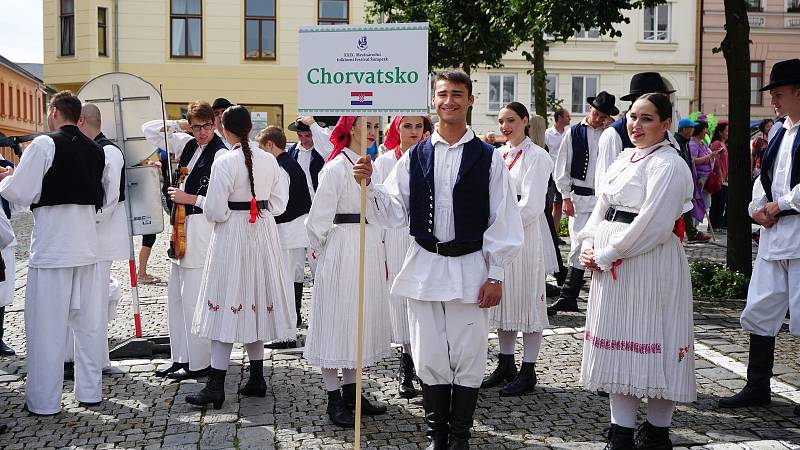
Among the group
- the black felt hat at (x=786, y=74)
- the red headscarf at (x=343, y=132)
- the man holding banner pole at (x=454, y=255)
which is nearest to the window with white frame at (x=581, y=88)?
the black felt hat at (x=786, y=74)

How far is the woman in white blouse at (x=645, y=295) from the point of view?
4973 millimetres

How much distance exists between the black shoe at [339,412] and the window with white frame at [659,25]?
3679 cm

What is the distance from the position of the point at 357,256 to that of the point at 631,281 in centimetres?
177

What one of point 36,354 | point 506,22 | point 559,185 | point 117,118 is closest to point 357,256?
point 36,354

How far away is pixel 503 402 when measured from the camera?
20.8 feet

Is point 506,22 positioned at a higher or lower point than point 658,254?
higher

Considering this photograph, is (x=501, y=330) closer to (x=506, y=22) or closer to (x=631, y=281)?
(x=631, y=281)

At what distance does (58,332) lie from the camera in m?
6.32

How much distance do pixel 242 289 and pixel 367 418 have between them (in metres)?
1.29

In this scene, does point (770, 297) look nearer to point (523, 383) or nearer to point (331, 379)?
point (523, 383)

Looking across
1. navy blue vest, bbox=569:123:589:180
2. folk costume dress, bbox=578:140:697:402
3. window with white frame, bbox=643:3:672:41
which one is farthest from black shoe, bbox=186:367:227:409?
window with white frame, bbox=643:3:672:41

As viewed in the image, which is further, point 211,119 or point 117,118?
point 117,118

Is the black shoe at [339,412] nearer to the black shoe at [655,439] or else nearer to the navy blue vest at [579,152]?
the black shoe at [655,439]

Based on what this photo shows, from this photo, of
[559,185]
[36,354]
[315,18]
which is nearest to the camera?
[36,354]
